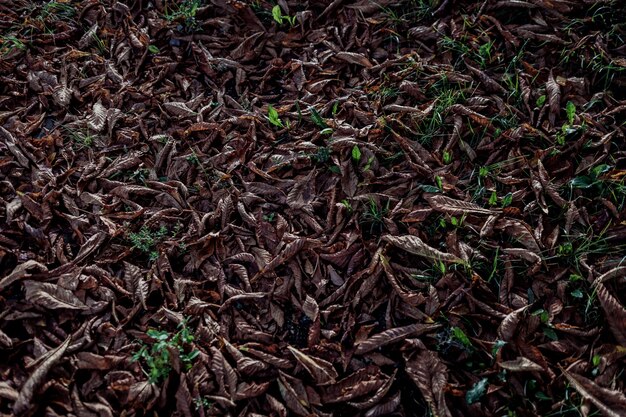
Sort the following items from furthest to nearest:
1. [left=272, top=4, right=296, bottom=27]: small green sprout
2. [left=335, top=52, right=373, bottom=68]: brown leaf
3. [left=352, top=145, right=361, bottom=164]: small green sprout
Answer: [left=272, top=4, right=296, bottom=27]: small green sprout
[left=335, top=52, right=373, bottom=68]: brown leaf
[left=352, top=145, right=361, bottom=164]: small green sprout

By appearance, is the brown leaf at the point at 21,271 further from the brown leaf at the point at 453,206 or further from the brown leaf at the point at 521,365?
the brown leaf at the point at 521,365

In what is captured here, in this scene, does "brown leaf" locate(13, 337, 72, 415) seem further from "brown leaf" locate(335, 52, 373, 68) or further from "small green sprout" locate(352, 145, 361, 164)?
"brown leaf" locate(335, 52, 373, 68)

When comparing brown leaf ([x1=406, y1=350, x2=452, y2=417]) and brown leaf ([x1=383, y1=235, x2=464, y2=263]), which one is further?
brown leaf ([x1=383, y1=235, x2=464, y2=263])

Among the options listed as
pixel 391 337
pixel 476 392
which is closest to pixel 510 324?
pixel 476 392

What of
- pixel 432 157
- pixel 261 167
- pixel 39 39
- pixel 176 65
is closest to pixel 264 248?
pixel 261 167

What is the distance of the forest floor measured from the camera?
6.29 feet

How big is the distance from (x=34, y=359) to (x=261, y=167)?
55.2 inches

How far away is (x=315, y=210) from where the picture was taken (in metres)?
2.43

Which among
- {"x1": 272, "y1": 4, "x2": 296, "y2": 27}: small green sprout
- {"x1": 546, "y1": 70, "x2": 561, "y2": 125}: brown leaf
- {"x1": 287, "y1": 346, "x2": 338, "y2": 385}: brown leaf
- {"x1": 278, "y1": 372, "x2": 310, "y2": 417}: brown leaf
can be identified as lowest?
{"x1": 278, "y1": 372, "x2": 310, "y2": 417}: brown leaf

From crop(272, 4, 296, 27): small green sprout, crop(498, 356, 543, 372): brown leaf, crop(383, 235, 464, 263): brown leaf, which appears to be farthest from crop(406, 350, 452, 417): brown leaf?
crop(272, 4, 296, 27): small green sprout

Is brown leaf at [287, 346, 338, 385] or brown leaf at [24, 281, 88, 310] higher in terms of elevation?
brown leaf at [24, 281, 88, 310]

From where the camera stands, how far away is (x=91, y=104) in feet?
9.60

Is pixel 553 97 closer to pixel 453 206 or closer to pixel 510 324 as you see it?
pixel 453 206

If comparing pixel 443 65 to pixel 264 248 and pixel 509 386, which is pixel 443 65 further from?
pixel 509 386
